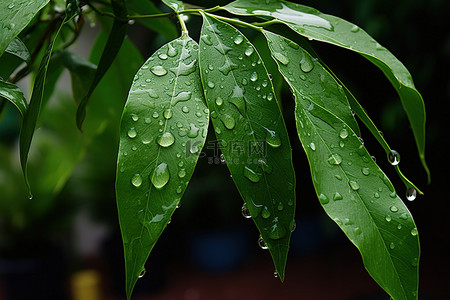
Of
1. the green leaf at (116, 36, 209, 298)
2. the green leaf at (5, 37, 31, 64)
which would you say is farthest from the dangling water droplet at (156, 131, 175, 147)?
the green leaf at (5, 37, 31, 64)

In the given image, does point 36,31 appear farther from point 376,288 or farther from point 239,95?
point 376,288

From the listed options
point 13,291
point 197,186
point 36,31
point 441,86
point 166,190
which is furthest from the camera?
point 197,186

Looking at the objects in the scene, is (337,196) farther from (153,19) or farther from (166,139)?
(153,19)

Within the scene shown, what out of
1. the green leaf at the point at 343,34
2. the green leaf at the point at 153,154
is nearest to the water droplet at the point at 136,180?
the green leaf at the point at 153,154

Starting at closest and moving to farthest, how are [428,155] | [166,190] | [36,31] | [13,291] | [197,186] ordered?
[166,190], [36,31], [428,155], [13,291], [197,186]

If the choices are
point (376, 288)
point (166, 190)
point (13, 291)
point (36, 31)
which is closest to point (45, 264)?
point (13, 291)

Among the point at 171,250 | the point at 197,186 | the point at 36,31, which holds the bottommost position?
the point at 171,250

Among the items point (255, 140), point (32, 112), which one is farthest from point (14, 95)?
point (255, 140)
